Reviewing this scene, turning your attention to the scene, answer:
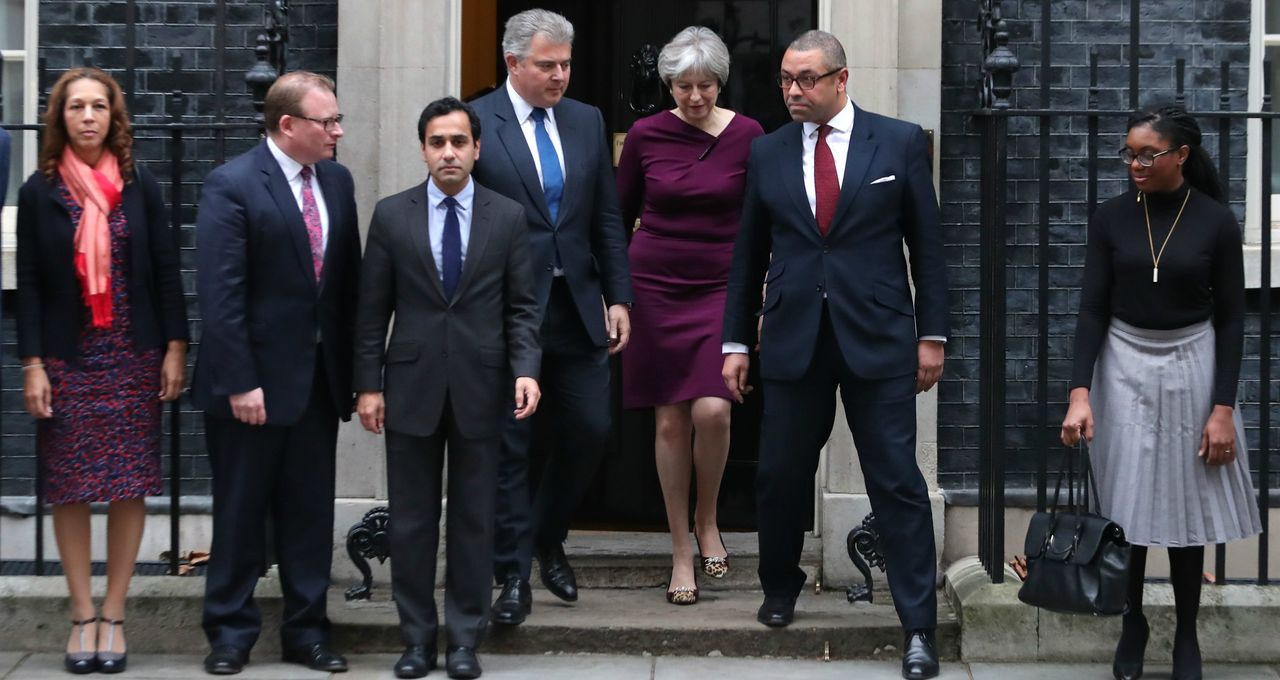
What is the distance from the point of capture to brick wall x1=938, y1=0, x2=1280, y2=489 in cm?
722

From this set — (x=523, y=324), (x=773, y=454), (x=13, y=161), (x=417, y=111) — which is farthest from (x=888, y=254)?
(x=13, y=161)

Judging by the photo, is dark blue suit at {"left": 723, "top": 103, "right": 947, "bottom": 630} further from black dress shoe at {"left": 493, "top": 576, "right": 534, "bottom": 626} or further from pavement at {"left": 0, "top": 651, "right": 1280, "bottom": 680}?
black dress shoe at {"left": 493, "top": 576, "right": 534, "bottom": 626}

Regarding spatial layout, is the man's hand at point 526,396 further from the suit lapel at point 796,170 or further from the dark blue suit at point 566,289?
the suit lapel at point 796,170

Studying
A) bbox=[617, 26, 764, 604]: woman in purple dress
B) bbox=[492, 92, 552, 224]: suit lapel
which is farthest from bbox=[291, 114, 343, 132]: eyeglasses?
bbox=[617, 26, 764, 604]: woman in purple dress

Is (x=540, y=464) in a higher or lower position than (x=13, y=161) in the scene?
lower

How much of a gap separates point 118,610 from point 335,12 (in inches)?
99.3

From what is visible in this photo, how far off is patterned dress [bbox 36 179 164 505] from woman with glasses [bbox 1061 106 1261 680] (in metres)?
2.87

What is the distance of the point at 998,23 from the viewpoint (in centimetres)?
623

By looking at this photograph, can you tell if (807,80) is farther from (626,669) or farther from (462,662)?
(462,662)

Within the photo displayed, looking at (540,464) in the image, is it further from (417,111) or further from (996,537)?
(996,537)

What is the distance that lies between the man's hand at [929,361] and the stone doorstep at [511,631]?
881 millimetres

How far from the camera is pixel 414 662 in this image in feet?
19.3

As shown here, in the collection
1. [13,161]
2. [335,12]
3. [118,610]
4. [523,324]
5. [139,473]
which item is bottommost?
[118,610]

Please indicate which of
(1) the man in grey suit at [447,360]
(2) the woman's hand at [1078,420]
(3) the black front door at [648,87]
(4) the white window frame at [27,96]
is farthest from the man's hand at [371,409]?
(4) the white window frame at [27,96]
